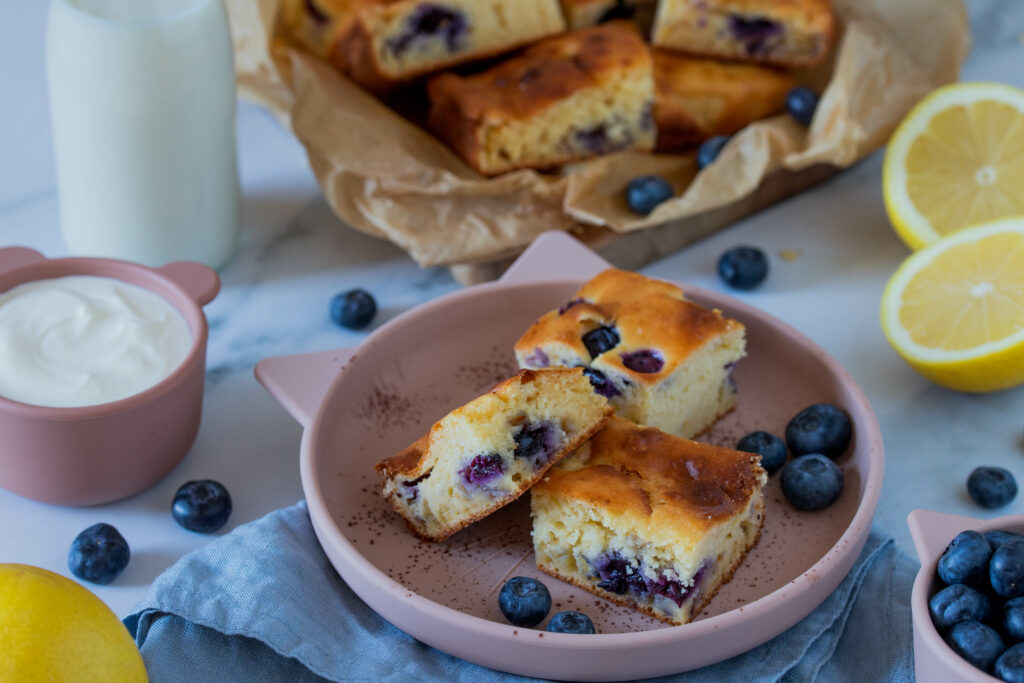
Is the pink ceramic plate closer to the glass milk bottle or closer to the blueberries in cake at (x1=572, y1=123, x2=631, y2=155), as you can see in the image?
the blueberries in cake at (x1=572, y1=123, x2=631, y2=155)

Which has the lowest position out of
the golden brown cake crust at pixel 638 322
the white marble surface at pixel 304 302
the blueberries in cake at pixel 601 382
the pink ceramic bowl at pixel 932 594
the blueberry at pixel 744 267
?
the white marble surface at pixel 304 302

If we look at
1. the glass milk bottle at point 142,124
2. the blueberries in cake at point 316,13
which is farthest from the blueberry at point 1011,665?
the blueberries in cake at point 316,13

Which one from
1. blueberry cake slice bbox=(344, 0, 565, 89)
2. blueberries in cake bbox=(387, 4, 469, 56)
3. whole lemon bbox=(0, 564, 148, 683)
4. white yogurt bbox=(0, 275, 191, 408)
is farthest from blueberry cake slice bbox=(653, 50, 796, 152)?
whole lemon bbox=(0, 564, 148, 683)

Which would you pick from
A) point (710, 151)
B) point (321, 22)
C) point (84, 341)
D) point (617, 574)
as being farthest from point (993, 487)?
point (321, 22)

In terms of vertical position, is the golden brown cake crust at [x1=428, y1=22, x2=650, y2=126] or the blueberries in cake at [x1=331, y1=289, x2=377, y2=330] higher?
the golden brown cake crust at [x1=428, y1=22, x2=650, y2=126]

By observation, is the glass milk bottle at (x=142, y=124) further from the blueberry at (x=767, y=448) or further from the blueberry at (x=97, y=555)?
the blueberry at (x=767, y=448)

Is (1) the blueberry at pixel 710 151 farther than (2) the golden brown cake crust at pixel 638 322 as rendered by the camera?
Yes
